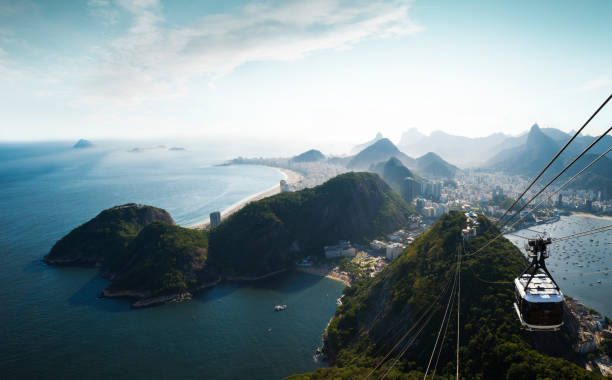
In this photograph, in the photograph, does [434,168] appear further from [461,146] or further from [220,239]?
[461,146]

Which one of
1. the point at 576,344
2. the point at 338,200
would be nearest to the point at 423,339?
the point at 576,344

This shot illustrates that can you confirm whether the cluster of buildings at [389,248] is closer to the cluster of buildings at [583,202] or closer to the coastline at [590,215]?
the coastline at [590,215]

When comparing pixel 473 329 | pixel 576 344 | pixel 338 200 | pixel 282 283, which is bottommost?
pixel 282 283

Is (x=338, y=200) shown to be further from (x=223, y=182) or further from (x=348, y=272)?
(x=223, y=182)

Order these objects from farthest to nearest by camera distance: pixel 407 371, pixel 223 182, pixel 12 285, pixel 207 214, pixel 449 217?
pixel 223 182
pixel 207 214
pixel 12 285
pixel 449 217
pixel 407 371

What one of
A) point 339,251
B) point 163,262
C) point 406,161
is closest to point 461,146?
point 406,161

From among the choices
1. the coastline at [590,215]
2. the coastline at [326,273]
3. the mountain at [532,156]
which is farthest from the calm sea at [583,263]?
the mountain at [532,156]
